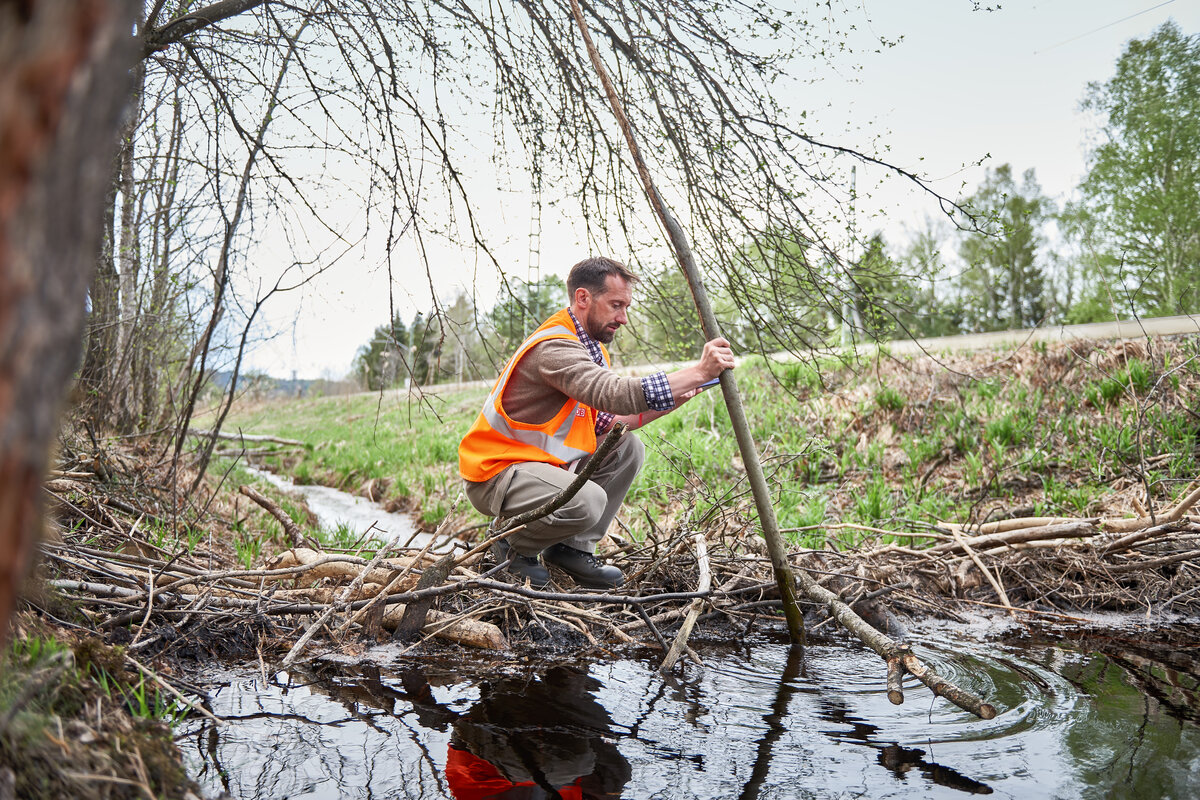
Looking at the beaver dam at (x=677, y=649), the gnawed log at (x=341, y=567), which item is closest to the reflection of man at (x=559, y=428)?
the beaver dam at (x=677, y=649)

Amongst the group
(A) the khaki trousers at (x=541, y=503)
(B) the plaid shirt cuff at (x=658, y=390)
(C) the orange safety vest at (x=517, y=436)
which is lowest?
(A) the khaki trousers at (x=541, y=503)

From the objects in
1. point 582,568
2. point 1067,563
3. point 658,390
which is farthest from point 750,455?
point 1067,563

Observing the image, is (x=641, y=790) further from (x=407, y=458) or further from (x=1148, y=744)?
(x=407, y=458)

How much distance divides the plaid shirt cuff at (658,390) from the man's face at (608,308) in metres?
0.68

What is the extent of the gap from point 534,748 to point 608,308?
7.61ft

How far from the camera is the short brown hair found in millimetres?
3977

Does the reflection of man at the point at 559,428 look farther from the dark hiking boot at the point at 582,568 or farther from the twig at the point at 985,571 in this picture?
the twig at the point at 985,571

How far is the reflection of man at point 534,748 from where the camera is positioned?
2.02 meters

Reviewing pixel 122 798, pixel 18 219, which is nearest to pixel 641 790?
pixel 122 798

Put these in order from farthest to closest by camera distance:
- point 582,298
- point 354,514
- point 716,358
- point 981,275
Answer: point 981,275 → point 354,514 → point 582,298 → point 716,358

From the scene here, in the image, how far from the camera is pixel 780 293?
378cm

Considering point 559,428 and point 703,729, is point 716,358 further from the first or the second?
point 703,729

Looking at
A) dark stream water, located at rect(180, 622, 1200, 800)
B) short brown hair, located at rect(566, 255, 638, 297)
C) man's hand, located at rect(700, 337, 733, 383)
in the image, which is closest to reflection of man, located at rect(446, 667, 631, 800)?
dark stream water, located at rect(180, 622, 1200, 800)

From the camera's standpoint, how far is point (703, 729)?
246 centimetres
